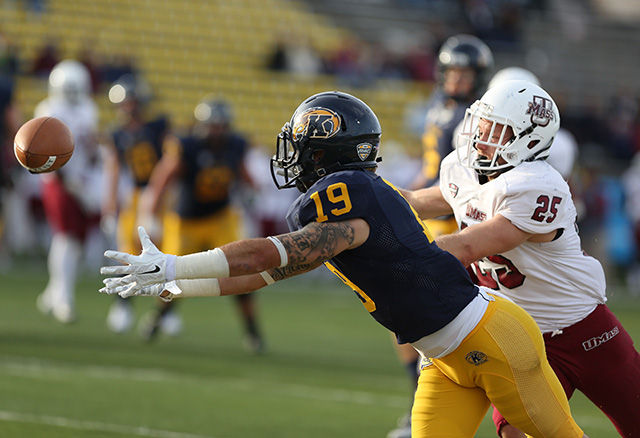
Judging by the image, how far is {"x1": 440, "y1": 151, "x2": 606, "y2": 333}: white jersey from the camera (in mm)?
3631

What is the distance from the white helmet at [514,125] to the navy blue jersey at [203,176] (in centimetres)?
474

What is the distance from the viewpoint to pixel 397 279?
3.32m

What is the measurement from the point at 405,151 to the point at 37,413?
13.7 m

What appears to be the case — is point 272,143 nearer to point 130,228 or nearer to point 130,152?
point 130,152

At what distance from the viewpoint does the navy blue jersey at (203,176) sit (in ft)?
27.5

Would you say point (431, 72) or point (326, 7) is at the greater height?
point (326, 7)

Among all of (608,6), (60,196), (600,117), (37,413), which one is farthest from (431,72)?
(37,413)

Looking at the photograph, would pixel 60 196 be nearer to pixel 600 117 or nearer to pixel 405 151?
pixel 405 151

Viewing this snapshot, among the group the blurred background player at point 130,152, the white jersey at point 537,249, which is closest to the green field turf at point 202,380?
the blurred background player at point 130,152

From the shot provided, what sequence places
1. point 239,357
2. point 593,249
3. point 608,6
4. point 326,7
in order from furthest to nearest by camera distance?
point 608,6, point 326,7, point 593,249, point 239,357

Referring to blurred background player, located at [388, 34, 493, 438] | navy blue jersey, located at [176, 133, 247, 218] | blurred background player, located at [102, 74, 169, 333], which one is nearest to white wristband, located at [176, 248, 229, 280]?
blurred background player, located at [388, 34, 493, 438]

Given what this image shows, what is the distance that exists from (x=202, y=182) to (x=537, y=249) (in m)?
5.00

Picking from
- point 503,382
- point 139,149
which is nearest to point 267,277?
point 503,382

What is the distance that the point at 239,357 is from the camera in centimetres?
778
